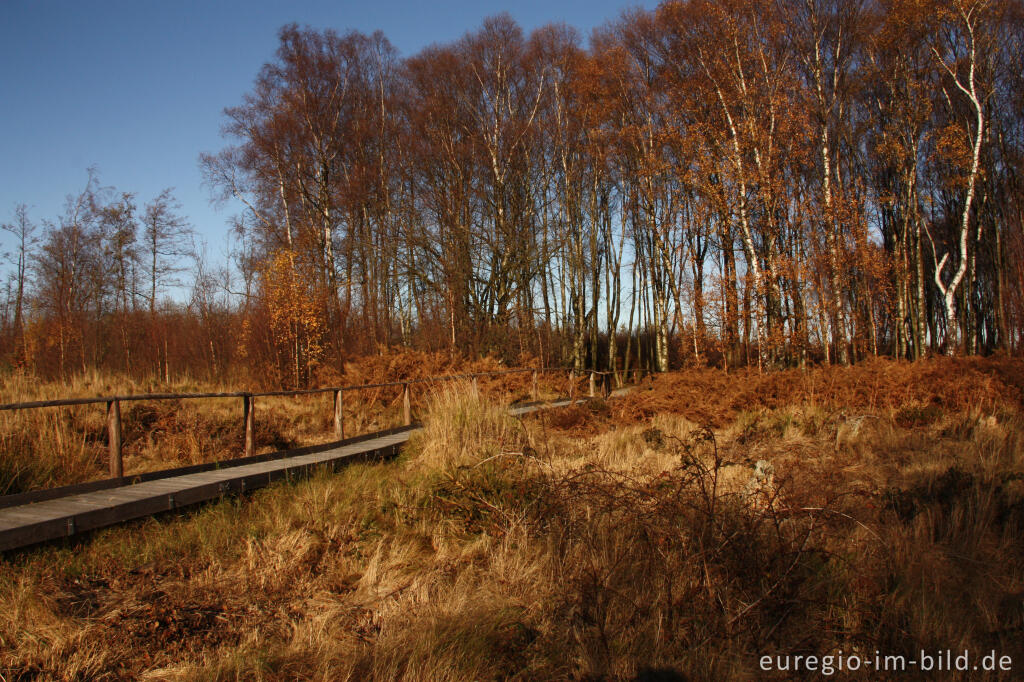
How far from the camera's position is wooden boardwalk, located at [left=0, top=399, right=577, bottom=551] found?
15.1 feet

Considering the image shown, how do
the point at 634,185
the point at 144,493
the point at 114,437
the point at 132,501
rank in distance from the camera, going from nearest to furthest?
1. the point at 132,501
2. the point at 144,493
3. the point at 114,437
4. the point at 634,185

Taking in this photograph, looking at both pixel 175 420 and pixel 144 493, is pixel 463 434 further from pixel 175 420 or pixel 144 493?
pixel 175 420

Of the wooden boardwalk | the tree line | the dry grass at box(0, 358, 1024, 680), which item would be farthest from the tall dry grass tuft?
the tree line

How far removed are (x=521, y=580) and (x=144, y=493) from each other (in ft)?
12.0

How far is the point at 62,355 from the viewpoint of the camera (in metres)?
15.6

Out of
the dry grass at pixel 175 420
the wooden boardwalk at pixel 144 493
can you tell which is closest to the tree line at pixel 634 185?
the dry grass at pixel 175 420

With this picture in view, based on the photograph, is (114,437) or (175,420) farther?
(175,420)

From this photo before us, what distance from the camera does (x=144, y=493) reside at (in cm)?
578

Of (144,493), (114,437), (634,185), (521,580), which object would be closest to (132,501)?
(144,493)

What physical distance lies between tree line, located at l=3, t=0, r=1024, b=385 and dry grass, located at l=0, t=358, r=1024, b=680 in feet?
38.1

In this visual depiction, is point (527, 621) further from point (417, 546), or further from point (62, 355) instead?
point (62, 355)

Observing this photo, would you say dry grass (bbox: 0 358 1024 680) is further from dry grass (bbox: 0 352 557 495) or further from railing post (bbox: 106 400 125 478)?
dry grass (bbox: 0 352 557 495)

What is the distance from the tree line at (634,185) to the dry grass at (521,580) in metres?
11.6

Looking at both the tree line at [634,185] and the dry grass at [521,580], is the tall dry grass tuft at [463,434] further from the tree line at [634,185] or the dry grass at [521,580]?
the tree line at [634,185]
